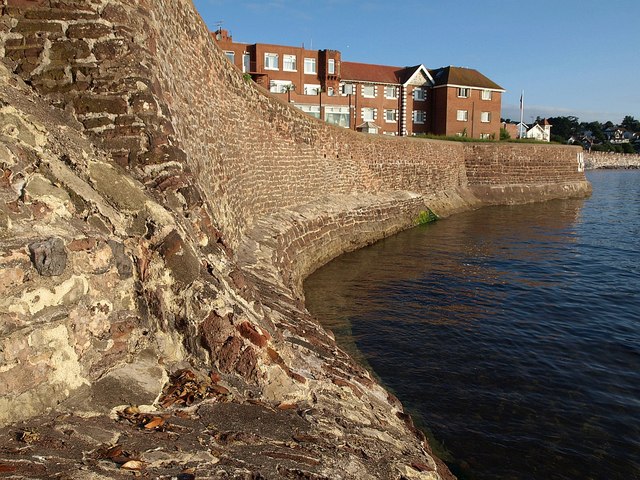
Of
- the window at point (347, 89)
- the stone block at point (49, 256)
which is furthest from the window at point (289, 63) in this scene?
the stone block at point (49, 256)

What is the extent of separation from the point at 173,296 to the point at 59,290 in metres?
1.00

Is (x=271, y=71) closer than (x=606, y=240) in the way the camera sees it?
No

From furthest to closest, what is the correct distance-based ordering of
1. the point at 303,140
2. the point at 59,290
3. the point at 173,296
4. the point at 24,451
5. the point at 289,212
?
the point at 303,140 < the point at 289,212 < the point at 173,296 < the point at 59,290 < the point at 24,451

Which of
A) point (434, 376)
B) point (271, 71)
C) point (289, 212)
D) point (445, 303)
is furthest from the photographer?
point (271, 71)

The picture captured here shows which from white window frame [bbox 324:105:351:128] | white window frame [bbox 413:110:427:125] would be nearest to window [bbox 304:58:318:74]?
white window frame [bbox 324:105:351:128]

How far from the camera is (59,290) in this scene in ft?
11.3

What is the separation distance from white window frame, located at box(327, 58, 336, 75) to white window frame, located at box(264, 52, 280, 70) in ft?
15.3

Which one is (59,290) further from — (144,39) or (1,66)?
(144,39)

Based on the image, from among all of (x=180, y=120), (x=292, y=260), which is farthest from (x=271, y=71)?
(x=180, y=120)

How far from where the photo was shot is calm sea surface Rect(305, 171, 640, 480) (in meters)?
6.32

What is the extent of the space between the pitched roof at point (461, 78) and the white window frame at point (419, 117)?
301 centimetres

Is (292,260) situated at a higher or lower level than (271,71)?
lower

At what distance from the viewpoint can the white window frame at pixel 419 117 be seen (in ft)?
168

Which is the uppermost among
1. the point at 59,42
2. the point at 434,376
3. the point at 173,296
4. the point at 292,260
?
the point at 59,42
